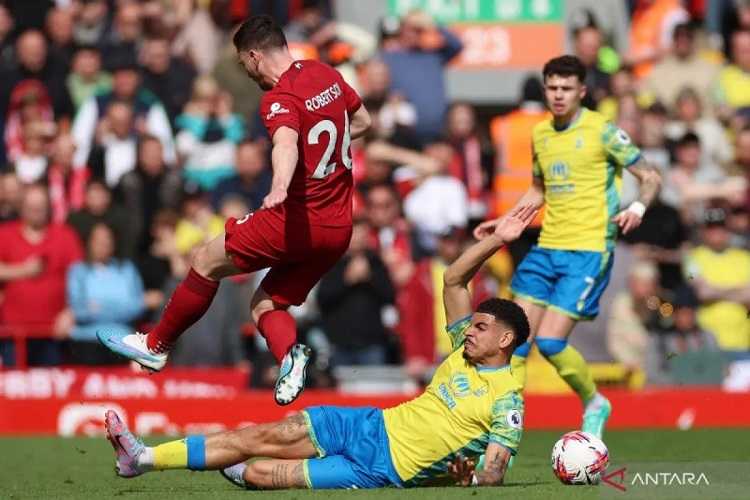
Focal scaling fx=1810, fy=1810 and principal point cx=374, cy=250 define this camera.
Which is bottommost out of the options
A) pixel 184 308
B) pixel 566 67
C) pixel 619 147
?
pixel 184 308

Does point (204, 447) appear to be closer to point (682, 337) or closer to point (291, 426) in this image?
point (291, 426)

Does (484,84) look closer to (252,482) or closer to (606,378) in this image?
(606,378)

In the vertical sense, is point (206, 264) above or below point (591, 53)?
below

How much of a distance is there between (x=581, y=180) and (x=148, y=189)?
6.96 meters

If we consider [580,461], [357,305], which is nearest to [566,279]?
[580,461]

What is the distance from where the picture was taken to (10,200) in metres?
17.9

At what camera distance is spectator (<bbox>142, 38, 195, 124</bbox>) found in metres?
19.4

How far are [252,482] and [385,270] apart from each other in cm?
729

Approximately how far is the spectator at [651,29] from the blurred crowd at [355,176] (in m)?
0.06

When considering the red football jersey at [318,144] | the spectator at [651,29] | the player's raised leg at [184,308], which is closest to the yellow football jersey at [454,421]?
the red football jersey at [318,144]

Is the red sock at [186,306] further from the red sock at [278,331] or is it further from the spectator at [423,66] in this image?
the spectator at [423,66]

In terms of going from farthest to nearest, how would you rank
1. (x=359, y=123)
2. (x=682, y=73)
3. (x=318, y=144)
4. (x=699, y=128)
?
(x=682, y=73)
(x=699, y=128)
(x=359, y=123)
(x=318, y=144)

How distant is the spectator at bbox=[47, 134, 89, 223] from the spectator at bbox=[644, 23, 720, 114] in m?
6.64

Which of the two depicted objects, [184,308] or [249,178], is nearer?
[184,308]
